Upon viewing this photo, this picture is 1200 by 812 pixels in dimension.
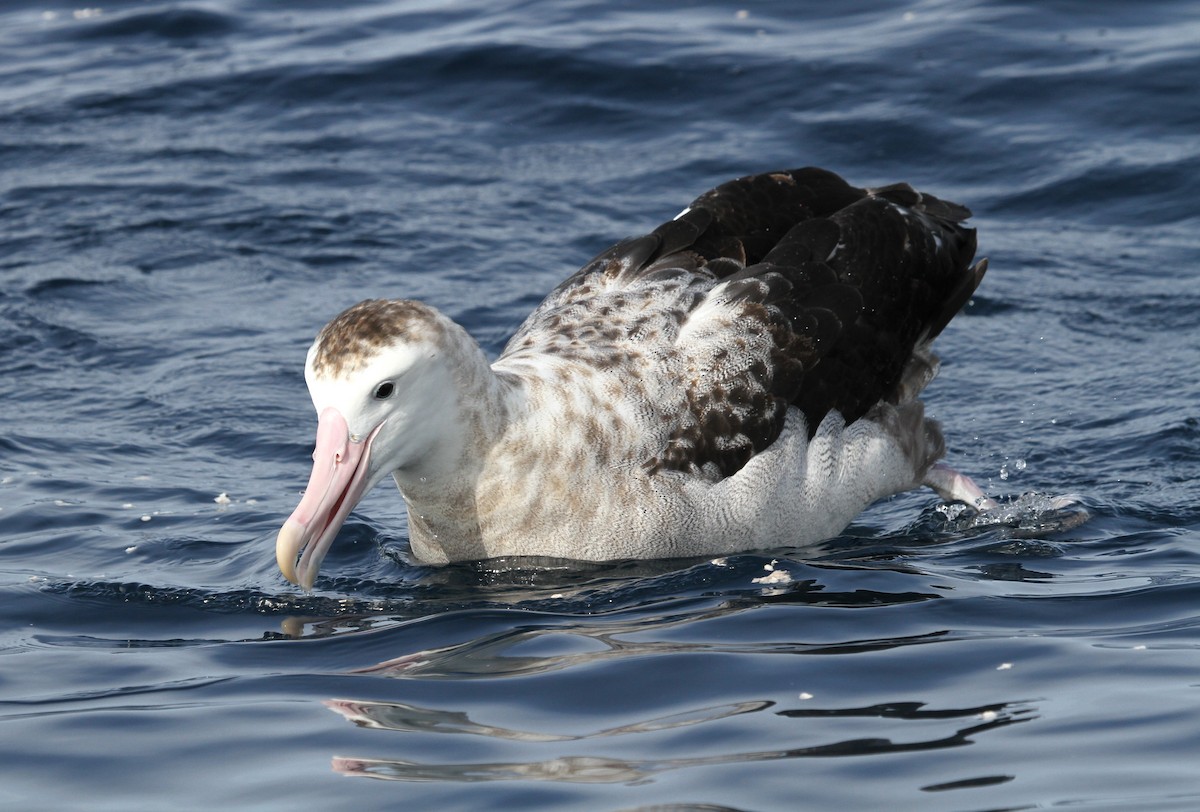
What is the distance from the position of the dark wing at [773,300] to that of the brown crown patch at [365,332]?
3.46ft

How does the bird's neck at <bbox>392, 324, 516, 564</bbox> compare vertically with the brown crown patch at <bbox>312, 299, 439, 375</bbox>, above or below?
below

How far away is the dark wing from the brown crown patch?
3.46 ft

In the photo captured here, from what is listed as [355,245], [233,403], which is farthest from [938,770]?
[355,245]

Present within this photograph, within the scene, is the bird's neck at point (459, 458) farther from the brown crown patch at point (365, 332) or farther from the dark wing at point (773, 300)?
the dark wing at point (773, 300)

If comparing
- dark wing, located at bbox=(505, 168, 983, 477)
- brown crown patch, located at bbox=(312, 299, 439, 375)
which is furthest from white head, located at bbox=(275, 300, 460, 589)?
dark wing, located at bbox=(505, 168, 983, 477)

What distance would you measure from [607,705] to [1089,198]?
27.3 ft

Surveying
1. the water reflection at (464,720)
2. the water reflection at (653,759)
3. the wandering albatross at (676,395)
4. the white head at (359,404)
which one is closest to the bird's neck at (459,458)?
the wandering albatross at (676,395)

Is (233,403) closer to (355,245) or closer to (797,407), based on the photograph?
(355,245)

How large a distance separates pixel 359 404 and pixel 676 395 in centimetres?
147

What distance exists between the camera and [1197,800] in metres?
4.74

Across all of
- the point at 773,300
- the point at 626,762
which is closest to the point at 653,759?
the point at 626,762

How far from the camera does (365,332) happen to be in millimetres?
6500

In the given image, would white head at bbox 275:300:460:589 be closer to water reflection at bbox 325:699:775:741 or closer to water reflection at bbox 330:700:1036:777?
water reflection at bbox 325:699:775:741

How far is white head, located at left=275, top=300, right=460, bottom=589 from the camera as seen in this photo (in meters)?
6.44
